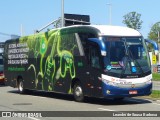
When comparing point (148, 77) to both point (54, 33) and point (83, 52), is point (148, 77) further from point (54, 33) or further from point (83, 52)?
point (54, 33)

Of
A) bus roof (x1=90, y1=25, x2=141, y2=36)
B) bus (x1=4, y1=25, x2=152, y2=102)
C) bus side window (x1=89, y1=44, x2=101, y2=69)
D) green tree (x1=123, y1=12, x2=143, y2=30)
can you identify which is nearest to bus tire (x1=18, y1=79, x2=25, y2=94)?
bus (x1=4, y1=25, x2=152, y2=102)

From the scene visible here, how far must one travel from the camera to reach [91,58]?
59.5ft

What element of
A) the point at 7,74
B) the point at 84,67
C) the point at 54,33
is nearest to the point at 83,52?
the point at 84,67

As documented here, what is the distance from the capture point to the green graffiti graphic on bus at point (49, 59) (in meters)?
20.3

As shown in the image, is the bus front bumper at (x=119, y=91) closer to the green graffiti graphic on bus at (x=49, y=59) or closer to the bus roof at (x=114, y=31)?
the bus roof at (x=114, y=31)

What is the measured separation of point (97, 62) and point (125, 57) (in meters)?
1.14

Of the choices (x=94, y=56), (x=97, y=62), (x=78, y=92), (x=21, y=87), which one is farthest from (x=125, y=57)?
(x=21, y=87)

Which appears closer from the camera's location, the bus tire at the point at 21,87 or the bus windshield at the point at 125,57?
the bus windshield at the point at 125,57

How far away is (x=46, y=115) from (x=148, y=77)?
5.67 m

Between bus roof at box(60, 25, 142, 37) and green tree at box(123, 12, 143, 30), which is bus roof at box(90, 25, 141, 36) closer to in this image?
bus roof at box(60, 25, 142, 37)

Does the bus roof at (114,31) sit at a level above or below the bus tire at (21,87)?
above

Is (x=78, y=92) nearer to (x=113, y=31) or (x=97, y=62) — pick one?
(x=97, y=62)

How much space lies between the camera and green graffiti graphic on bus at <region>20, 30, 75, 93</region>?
66.5 feet

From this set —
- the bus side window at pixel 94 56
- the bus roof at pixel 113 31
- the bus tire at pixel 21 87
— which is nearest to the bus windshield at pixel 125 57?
the bus roof at pixel 113 31
